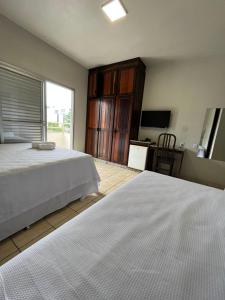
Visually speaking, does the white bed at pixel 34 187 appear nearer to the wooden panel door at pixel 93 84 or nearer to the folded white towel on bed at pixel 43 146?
the folded white towel on bed at pixel 43 146

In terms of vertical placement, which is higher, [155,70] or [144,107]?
[155,70]

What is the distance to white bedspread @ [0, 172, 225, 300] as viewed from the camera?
41 centimetres

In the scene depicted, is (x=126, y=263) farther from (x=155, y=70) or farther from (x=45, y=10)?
(x=155, y=70)

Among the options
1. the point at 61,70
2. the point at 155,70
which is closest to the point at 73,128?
the point at 61,70

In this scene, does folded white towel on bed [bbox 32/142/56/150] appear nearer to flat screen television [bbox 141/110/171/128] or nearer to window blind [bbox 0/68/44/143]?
window blind [bbox 0/68/44/143]

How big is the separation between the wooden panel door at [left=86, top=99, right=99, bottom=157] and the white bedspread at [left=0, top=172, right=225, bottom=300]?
3.27 metres

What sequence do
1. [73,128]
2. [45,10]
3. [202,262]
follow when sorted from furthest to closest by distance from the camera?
[73,128] < [45,10] < [202,262]

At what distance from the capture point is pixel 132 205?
0.85m

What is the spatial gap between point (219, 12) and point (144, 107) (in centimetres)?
206

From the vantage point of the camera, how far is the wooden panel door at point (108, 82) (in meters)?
3.47

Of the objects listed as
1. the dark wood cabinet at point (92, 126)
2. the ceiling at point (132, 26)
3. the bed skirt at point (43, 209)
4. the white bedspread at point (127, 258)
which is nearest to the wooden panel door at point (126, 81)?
the ceiling at point (132, 26)

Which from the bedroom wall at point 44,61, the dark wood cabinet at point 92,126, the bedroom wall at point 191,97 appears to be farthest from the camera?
the dark wood cabinet at point 92,126

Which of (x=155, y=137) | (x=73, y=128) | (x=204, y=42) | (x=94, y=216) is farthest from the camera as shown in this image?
(x=73, y=128)

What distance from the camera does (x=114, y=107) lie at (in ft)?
11.6
